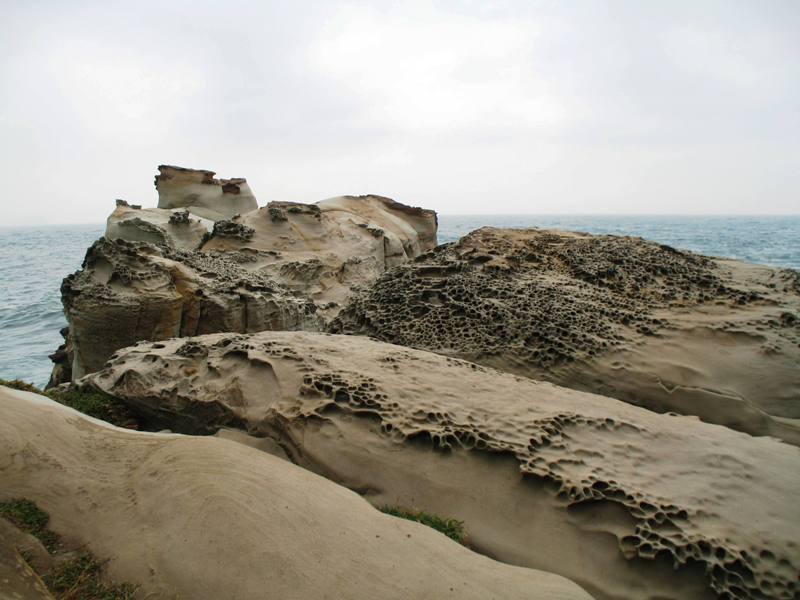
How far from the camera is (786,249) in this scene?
21.8 meters

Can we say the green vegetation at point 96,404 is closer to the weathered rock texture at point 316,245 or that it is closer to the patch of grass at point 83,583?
the patch of grass at point 83,583

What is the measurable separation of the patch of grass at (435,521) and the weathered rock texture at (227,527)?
0.44ft

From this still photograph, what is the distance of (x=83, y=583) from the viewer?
5.68ft

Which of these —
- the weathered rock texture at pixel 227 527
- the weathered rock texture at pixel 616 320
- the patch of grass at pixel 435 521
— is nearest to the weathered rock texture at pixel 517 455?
the patch of grass at pixel 435 521

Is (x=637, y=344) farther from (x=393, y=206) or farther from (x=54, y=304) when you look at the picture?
(x=54, y=304)

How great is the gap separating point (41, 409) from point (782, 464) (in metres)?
3.66

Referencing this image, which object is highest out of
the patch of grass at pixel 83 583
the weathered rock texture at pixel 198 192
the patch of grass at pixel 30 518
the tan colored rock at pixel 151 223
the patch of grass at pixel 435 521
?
the weathered rock texture at pixel 198 192

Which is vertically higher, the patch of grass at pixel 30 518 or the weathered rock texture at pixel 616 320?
the weathered rock texture at pixel 616 320

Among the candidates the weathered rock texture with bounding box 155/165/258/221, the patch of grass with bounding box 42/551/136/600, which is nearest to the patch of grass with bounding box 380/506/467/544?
the patch of grass with bounding box 42/551/136/600

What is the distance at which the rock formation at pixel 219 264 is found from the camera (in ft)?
15.0

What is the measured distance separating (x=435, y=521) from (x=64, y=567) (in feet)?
4.57

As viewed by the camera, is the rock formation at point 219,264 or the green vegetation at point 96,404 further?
the rock formation at point 219,264

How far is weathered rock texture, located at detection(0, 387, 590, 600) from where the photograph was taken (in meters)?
1.76

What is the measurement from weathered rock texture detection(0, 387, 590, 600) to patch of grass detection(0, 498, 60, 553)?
0.03 meters
